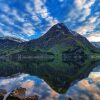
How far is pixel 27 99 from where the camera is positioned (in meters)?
38.6

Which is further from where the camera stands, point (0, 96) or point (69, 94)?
point (69, 94)

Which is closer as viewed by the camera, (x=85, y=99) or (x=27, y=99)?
(x=27, y=99)

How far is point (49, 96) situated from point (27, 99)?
28.0 feet

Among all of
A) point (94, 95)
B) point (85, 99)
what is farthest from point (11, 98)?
point (94, 95)

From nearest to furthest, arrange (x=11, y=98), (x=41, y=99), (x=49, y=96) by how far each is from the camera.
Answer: (x=11, y=98) → (x=41, y=99) → (x=49, y=96)

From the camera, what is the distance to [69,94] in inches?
1901

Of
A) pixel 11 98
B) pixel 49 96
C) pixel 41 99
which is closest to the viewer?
pixel 11 98

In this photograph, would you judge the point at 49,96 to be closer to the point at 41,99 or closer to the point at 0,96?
the point at 41,99

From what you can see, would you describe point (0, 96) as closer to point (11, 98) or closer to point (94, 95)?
point (11, 98)

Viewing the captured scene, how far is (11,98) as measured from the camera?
38.2 m

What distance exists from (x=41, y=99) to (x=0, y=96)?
25.7 ft

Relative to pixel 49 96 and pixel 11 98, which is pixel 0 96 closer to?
pixel 11 98

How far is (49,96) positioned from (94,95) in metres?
9.27

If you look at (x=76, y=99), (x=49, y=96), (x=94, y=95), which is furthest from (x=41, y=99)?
(x=94, y=95)
